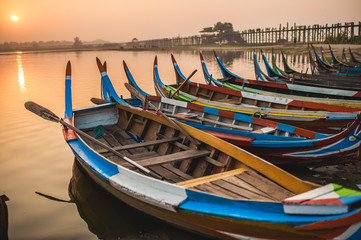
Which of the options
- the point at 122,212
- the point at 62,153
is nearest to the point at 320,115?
the point at 122,212

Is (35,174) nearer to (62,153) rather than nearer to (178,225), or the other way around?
(62,153)

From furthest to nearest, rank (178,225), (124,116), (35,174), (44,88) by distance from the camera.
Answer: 1. (44,88)
2. (124,116)
3. (35,174)
4. (178,225)

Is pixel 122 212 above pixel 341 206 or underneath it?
underneath

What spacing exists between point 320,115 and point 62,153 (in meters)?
6.25

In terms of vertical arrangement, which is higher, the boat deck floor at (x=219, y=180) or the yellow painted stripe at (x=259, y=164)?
the yellow painted stripe at (x=259, y=164)

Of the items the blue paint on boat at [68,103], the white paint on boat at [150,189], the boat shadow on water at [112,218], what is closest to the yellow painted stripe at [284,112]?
the boat shadow on water at [112,218]

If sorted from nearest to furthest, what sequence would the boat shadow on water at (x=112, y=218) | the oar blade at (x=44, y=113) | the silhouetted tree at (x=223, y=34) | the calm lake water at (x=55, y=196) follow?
the boat shadow on water at (x=112, y=218), the calm lake water at (x=55, y=196), the oar blade at (x=44, y=113), the silhouetted tree at (x=223, y=34)

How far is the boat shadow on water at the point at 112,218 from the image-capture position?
4473 millimetres

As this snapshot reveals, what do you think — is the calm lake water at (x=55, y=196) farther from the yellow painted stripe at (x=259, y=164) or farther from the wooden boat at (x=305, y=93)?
the wooden boat at (x=305, y=93)

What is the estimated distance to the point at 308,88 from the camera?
891 centimetres

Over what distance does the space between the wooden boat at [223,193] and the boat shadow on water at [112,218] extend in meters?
0.51

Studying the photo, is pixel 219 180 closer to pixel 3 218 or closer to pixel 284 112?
pixel 284 112

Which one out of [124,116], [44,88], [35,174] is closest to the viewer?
[35,174]

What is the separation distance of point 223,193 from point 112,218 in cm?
237
